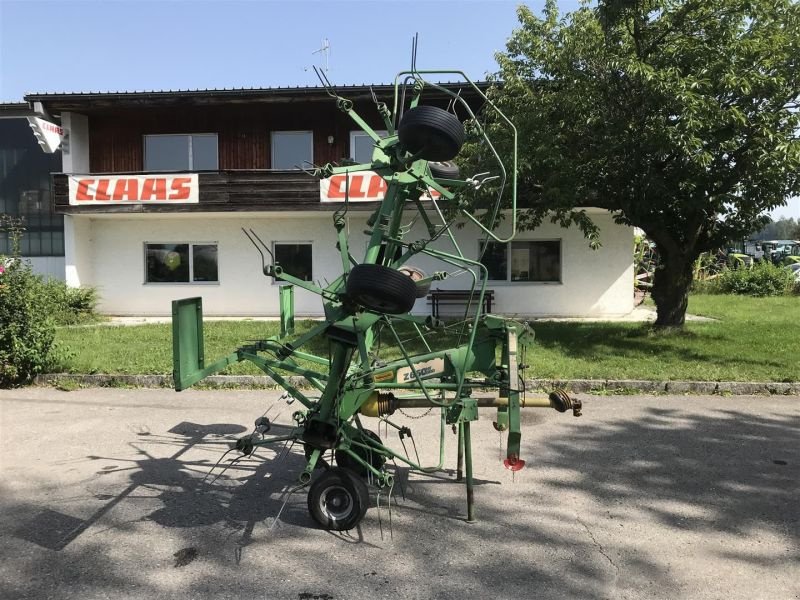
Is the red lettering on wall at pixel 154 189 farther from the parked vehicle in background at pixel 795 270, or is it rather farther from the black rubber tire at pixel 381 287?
the parked vehicle in background at pixel 795 270

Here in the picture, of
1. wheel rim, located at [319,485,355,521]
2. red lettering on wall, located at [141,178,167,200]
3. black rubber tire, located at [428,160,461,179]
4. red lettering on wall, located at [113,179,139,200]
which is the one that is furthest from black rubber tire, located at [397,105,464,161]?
red lettering on wall, located at [113,179,139,200]

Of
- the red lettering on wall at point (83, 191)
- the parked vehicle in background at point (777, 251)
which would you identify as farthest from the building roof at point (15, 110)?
the parked vehicle in background at point (777, 251)

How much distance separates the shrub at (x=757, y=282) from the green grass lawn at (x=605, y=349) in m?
8.69

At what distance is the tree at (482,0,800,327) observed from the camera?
8914mm

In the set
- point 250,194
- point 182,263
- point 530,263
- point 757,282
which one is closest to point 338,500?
point 250,194

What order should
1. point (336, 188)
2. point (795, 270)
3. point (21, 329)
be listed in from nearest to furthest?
point (21, 329) → point (336, 188) → point (795, 270)

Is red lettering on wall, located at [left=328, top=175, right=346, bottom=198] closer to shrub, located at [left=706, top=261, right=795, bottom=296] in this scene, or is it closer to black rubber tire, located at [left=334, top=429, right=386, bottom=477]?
black rubber tire, located at [left=334, top=429, right=386, bottom=477]

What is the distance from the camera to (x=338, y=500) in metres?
4.18

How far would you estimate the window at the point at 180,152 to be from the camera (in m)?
16.6

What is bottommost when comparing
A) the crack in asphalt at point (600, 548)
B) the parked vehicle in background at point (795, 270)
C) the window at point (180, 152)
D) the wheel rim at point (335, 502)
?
the crack in asphalt at point (600, 548)

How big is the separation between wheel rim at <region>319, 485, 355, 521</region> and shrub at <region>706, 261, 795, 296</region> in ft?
75.9

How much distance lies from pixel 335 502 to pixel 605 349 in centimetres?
789

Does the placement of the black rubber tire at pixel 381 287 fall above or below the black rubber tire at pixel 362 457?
above

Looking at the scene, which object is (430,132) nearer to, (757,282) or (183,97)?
(183,97)
